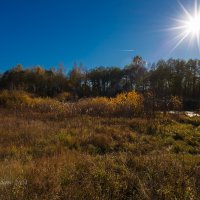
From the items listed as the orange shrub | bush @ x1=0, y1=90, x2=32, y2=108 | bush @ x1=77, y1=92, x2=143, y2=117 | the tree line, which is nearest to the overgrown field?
bush @ x1=77, y1=92, x2=143, y2=117

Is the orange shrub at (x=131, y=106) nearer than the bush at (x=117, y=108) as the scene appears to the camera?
No

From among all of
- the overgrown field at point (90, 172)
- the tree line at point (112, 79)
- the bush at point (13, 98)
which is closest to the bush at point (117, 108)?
the bush at point (13, 98)

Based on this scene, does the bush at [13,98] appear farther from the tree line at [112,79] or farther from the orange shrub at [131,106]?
the tree line at [112,79]

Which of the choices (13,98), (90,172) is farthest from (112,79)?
(90,172)

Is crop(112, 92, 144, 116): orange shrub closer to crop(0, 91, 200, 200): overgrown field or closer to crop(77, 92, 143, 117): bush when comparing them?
crop(77, 92, 143, 117): bush

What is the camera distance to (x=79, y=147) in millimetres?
8742

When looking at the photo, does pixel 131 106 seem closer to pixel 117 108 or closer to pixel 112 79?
pixel 117 108

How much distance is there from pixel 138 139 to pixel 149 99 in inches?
459

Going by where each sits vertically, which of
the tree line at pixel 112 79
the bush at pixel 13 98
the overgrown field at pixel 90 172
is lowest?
the overgrown field at pixel 90 172

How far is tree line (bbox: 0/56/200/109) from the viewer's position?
62.1 meters

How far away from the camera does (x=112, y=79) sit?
74.4 m

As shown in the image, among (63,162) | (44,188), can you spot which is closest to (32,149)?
(63,162)

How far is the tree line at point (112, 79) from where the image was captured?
62125mm

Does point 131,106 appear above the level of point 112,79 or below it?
below
